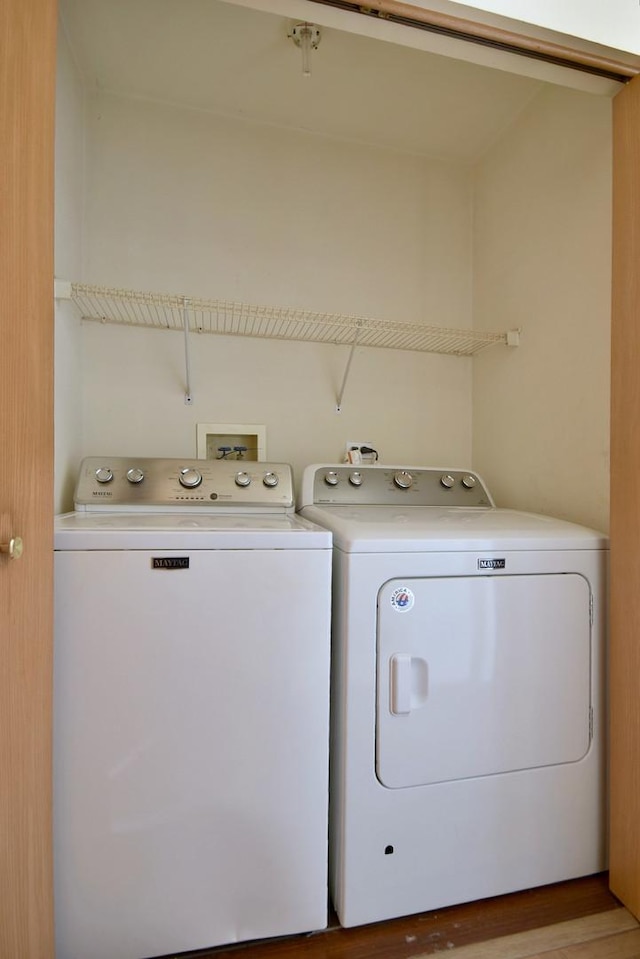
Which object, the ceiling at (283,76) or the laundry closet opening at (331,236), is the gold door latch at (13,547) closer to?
the laundry closet opening at (331,236)

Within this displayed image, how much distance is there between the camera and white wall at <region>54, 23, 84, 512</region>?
148 cm

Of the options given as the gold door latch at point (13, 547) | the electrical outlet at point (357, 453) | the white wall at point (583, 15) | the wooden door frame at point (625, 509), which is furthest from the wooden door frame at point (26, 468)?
the wooden door frame at point (625, 509)

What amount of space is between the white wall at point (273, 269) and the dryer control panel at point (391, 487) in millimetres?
301

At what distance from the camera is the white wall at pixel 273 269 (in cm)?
187

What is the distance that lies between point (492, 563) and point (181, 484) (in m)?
1.03

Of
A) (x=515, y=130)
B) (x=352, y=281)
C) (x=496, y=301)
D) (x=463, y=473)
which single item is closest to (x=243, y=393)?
(x=352, y=281)

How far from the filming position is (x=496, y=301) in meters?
2.06

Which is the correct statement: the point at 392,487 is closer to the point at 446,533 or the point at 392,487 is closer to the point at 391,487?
the point at 391,487

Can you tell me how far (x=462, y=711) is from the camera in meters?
1.20

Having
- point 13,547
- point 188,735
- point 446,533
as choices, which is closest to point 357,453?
point 446,533

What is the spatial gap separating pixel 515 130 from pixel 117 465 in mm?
2063

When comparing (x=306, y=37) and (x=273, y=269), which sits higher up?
(x=306, y=37)

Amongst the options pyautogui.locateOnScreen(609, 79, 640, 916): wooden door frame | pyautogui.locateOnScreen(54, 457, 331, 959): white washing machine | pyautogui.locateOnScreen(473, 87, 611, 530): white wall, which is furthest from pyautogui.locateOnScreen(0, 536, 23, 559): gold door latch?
pyautogui.locateOnScreen(473, 87, 611, 530): white wall

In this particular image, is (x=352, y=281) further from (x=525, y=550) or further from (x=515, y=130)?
(x=525, y=550)
